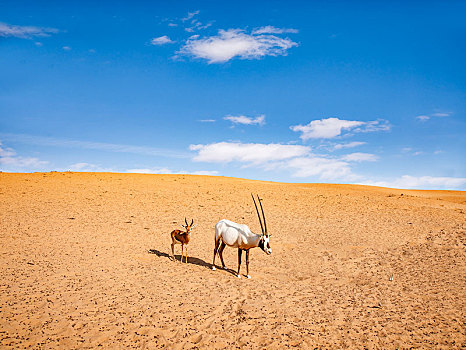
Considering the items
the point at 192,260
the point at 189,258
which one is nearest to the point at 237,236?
the point at 192,260

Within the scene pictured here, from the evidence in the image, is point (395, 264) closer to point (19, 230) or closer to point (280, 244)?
point (280, 244)

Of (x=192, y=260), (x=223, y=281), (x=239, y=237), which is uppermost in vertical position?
(x=239, y=237)

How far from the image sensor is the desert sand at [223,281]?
734 cm

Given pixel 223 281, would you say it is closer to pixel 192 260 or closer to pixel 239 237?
pixel 239 237

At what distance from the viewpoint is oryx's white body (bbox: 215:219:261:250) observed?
11068 mm

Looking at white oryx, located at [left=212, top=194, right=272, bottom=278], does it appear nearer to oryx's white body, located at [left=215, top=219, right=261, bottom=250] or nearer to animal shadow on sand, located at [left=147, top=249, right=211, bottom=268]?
oryx's white body, located at [left=215, top=219, right=261, bottom=250]

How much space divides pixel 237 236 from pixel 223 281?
5.31ft

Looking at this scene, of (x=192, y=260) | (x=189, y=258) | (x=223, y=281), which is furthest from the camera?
(x=189, y=258)

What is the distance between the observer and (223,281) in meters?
10.7

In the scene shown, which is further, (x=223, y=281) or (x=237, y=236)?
(x=237, y=236)

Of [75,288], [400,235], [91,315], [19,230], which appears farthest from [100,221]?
[400,235]

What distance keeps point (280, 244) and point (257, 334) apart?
9.21 meters

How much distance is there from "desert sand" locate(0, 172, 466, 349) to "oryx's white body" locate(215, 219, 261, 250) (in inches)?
47.0

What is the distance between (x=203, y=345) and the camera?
22.4 feet
